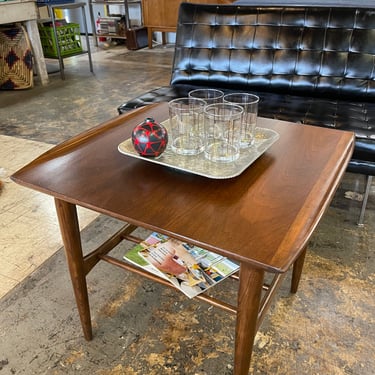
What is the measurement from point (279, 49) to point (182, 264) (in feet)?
4.90

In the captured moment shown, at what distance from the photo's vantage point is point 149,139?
1.01 m

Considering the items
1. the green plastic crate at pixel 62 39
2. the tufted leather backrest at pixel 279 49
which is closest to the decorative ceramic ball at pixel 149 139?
the tufted leather backrest at pixel 279 49

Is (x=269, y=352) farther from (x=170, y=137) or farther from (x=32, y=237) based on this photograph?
(x=32, y=237)

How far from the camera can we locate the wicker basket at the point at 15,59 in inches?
145

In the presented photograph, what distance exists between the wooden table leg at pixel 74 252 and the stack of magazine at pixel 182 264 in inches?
6.4

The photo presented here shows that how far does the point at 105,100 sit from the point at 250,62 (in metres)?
1.75

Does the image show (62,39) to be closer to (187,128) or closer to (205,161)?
(187,128)

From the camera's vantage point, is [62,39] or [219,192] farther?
[62,39]

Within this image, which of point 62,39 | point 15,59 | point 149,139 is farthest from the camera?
point 62,39

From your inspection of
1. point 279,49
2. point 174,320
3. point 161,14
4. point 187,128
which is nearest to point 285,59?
point 279,49

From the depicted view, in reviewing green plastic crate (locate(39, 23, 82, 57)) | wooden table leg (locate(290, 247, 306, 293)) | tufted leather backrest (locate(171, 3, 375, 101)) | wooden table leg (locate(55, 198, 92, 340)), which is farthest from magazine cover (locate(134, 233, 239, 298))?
green plastic crate (locate(39, 23, 82, 57))

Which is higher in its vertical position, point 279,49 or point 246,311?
point 279,49

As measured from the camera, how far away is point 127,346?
3.93 ft

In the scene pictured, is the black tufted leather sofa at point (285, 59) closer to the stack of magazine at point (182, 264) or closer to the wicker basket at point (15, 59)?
the stack of magazine at point (182, 264)
